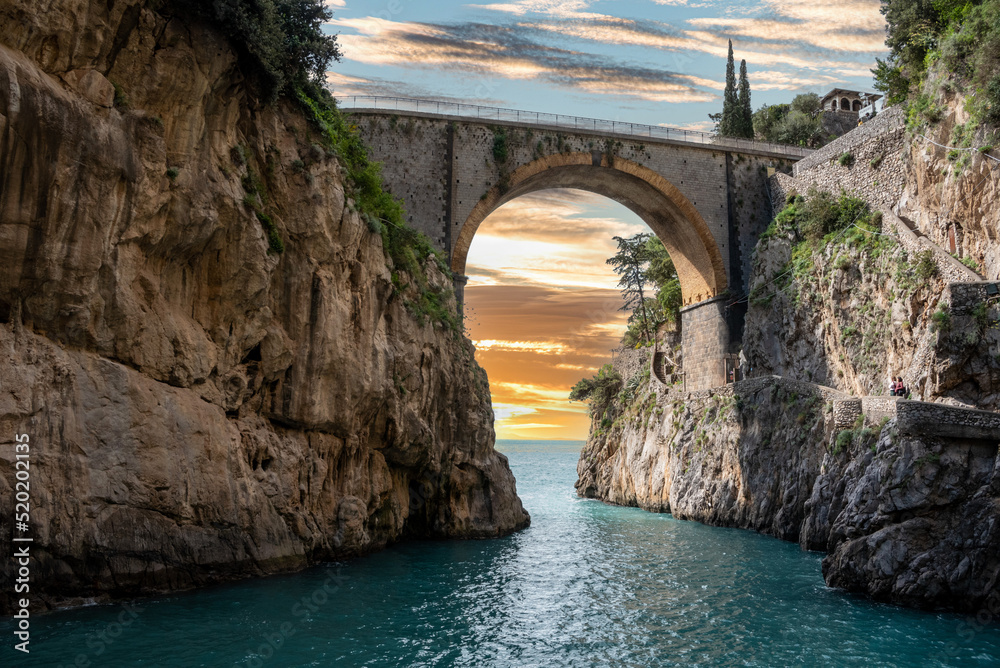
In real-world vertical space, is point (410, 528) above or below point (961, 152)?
below

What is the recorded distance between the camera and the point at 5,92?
1073 centimetres

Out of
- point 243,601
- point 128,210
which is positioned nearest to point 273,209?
point 128,210

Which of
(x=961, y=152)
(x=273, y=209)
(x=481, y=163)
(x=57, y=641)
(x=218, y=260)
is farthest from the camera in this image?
(x=481, y=163)

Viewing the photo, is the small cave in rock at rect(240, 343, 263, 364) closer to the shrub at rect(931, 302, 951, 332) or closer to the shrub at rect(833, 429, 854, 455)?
the shrub at rect(833, 429, 854, 455)

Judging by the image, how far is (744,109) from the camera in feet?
153

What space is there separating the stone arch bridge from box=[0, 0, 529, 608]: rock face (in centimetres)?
835

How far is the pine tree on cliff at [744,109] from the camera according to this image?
149 ft

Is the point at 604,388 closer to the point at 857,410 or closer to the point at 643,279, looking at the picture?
the point at 643,279

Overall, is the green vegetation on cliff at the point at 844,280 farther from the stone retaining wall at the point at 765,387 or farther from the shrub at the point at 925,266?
the stone retaining wall at the point at 765,387

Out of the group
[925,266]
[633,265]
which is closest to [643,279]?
[633,265]

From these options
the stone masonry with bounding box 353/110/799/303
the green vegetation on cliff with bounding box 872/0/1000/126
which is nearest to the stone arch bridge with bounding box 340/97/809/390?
the stone masonry with bounding box 353/110/799/303

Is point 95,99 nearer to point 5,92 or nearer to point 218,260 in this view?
point 5,92

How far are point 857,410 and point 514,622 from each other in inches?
500

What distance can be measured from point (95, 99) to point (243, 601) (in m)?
8.87
